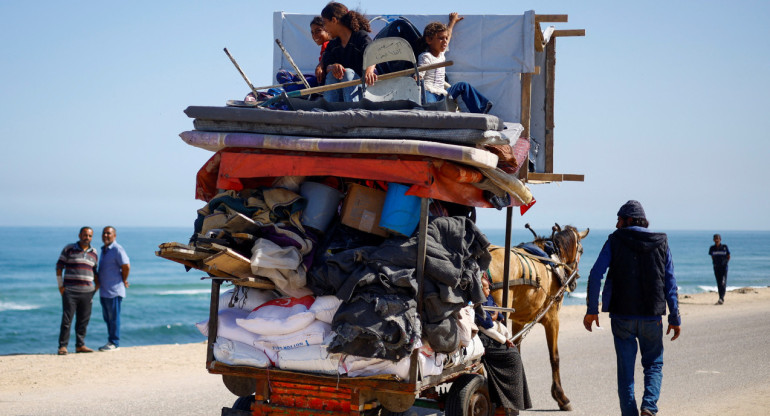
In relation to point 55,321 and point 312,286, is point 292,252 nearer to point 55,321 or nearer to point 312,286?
point 312,286

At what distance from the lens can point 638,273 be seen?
261 inches

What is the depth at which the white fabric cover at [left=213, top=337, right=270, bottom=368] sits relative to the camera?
4.86 m

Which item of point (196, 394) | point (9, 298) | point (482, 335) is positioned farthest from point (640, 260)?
point (9, 298)

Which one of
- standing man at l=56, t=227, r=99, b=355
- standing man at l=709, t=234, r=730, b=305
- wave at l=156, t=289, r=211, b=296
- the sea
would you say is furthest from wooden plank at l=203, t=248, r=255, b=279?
wave at l=156, t=289, r=211, b=296

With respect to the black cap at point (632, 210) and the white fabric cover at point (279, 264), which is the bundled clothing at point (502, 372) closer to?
the black cap at point (632, 210)

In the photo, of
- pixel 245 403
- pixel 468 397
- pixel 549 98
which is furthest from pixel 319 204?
pixel 549 98

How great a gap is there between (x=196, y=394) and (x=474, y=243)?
487 cm

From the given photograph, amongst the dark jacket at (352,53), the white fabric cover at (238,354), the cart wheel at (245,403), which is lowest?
the cart wheel at (245,403)

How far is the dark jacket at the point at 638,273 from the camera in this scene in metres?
6.56

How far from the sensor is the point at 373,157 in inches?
192

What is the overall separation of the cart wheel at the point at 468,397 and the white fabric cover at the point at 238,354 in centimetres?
148

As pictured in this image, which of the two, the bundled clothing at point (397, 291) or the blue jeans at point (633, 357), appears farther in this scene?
the blue jeans at point (633, 357)

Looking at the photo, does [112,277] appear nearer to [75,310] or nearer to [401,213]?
[75,310]

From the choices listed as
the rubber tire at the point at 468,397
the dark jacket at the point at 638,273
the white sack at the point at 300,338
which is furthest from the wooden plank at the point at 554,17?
the white sack at the point at 300,338
